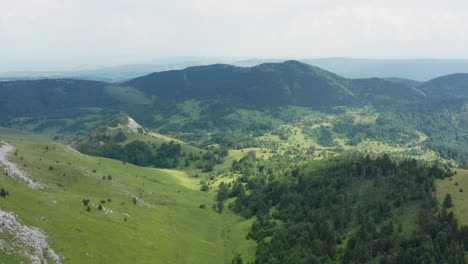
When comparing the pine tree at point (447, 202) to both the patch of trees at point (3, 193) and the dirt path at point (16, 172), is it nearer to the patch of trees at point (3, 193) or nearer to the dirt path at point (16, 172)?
the patch of trees at point (3, 193)

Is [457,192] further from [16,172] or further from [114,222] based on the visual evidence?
[16,172]

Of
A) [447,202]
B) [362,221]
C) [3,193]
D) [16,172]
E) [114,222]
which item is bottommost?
[362,221]

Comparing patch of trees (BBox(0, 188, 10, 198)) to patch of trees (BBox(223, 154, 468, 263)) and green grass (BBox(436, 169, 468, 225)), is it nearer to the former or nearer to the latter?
patch of trees (BBox(223, 154, 468, 263))

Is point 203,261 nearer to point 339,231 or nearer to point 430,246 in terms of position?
point 339,231

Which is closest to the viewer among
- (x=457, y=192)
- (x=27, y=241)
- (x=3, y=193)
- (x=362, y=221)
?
(x=27, y=241)

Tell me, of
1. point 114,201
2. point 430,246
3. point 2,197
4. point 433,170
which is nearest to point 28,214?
point 2,197

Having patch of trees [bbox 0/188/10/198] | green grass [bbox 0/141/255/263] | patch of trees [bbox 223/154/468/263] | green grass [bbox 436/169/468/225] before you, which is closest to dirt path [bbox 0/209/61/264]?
green grass [bbox 0/141/255/263]

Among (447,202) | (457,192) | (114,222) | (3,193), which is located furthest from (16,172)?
(457,192)

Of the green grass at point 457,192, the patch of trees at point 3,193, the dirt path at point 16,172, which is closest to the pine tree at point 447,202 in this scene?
the green grass at point 457,192
